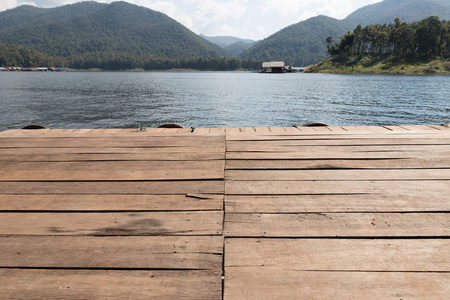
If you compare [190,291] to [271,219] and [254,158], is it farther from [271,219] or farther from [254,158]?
[254,158]

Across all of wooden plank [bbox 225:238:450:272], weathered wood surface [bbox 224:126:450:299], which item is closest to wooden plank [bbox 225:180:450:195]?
weathered wood surface [bbox 224:126:450:299]

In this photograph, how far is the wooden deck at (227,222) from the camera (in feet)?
4.31

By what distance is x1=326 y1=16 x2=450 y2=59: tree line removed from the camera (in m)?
77.0

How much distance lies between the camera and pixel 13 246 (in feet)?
5.19

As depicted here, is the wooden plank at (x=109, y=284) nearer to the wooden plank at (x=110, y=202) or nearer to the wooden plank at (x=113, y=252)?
the wooden plank at (x=113, y=252)

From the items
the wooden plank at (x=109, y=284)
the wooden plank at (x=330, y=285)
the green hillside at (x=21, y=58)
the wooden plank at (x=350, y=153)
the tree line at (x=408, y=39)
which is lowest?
the wooden plank at (x=109, y=284)

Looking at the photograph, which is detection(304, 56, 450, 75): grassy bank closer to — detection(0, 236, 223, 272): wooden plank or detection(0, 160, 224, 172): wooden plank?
detection(0, 160, 224, 172): wooden plank

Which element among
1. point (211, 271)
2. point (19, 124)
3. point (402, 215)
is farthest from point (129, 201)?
point (19, 124)

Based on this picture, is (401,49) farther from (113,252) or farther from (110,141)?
(113,252)

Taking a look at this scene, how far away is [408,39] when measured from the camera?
79188mm

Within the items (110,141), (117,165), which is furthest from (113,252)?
(110,141)

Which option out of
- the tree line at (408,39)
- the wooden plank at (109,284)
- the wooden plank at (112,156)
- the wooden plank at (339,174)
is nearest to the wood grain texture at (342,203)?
the wooden plank at (339,174)

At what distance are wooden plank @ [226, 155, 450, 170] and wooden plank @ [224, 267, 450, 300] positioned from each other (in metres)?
1.38

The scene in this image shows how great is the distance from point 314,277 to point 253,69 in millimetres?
168205
